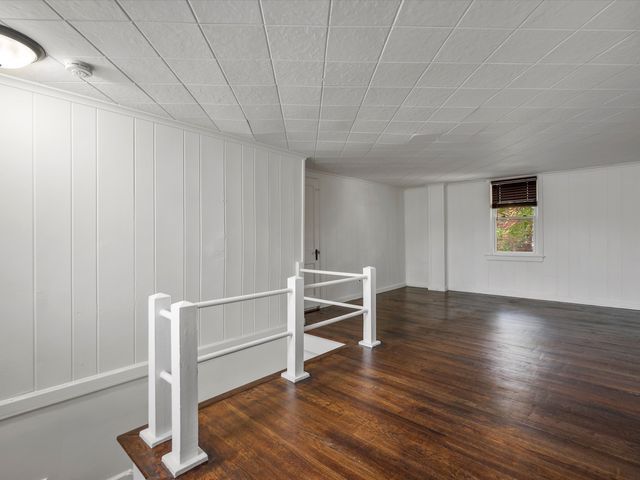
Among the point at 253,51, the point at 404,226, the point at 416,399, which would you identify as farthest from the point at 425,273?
the point at 253,51

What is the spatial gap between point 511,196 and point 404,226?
2.28m

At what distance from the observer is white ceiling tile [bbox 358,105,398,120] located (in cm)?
288

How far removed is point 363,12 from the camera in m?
1.63

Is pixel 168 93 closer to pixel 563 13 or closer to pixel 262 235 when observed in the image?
pixel 262 235

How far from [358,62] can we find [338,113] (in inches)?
35.5

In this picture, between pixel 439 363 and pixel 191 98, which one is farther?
pixel 439 363

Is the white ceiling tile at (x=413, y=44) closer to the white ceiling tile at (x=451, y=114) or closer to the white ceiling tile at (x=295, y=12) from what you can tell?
the white ceiling tile at (x=295, y=12)

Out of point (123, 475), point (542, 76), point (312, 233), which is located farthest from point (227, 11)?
point (312, 233)

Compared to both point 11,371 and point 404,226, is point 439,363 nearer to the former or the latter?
point 11,371

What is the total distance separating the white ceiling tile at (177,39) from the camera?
172 cm

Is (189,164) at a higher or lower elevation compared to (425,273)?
higher

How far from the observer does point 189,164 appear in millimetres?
3287

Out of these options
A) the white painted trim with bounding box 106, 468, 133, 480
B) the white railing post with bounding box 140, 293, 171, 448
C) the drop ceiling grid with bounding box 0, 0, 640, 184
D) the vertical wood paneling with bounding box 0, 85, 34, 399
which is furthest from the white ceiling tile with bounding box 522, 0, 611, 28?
the white painted trim with bounding box 106, 468, 133, 480

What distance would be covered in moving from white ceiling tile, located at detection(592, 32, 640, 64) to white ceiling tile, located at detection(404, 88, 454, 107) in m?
0.90
